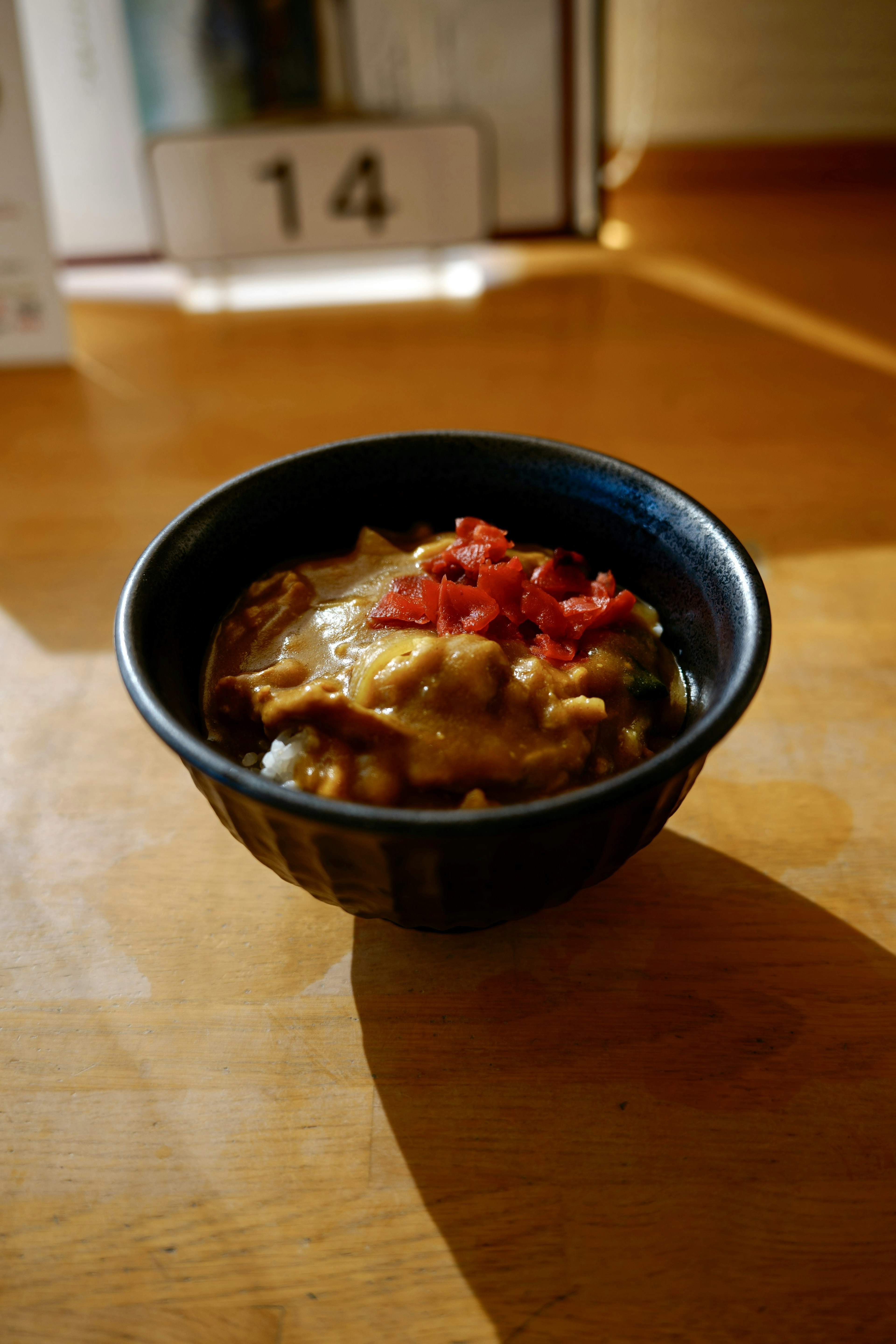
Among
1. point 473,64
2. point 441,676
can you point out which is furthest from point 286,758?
point 473,64

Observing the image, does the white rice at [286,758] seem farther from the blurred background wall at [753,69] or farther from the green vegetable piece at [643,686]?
the blurred background wall at [753,69]

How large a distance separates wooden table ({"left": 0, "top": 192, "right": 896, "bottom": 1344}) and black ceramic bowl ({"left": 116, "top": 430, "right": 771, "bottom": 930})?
0.41 feet

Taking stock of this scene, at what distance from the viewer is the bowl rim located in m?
0.66

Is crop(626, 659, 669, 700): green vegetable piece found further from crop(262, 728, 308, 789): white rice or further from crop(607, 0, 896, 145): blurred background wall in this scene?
crop(607, 0, 896, 145): blurred background wall

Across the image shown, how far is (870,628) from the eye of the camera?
128cm

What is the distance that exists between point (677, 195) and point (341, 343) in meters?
1.14

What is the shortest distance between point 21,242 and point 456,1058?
1671 millimetres

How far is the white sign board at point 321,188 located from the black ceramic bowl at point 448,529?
54.7 inches

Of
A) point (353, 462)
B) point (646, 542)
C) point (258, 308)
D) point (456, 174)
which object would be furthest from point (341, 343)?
point (646, 542)

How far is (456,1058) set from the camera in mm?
822

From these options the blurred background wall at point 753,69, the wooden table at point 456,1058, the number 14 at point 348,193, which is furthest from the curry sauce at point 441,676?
the blurred background wall at point 753,69

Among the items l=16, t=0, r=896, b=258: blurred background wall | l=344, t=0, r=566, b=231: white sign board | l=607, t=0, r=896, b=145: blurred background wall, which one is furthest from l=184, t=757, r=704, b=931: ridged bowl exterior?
l=607, t=0, r=896, b=145: blurred background wall

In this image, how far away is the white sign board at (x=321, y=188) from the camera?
212 cm

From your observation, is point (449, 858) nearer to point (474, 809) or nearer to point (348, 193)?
point (474, 809)
